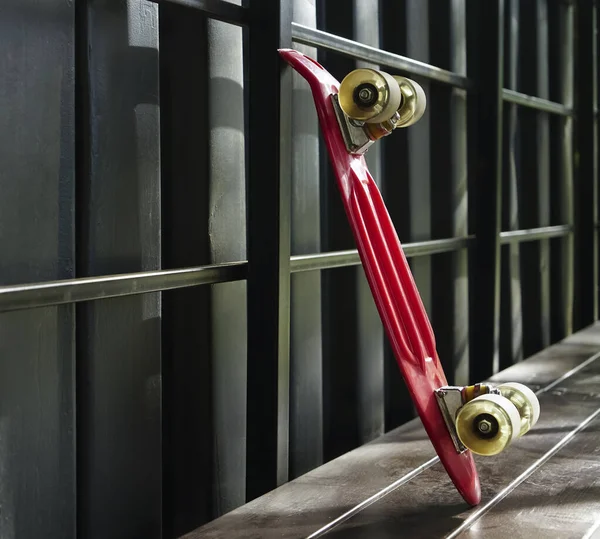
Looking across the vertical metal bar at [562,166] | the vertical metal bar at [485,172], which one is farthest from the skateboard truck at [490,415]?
the vertical metal bar at [562,166]

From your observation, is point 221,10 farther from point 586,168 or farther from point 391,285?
point 586,168

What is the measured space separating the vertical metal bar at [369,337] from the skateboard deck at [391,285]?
0.81 metres

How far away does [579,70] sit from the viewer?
4.74m

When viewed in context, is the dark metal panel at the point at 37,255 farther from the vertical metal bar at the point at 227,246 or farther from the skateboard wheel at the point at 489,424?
the skateboard wheel at the point at 489,424

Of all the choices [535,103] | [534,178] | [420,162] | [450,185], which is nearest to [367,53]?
[420,162]

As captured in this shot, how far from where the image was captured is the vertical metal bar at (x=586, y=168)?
471 cm

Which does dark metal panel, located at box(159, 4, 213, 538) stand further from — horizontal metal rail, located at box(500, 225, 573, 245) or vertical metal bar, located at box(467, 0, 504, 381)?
horizontal metal rail, located at box(500, 225, 573, 245)

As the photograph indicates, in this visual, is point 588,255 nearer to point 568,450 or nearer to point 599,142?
point 599,142

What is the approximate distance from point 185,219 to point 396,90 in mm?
584

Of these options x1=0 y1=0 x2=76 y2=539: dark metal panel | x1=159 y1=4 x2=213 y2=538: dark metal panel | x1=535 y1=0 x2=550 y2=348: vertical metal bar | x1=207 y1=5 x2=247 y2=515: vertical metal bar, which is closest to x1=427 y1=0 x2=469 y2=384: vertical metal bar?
x1=535 y1=0 x2=550 y2=348: vertical metal bar

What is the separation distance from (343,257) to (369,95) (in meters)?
0.74

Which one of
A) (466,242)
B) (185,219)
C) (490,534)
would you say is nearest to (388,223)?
(185,219)

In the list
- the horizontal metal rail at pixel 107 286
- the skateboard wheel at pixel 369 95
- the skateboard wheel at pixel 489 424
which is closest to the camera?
the horizontal metal rail at pixel 107 286

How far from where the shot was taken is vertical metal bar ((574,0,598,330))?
4715 mm
